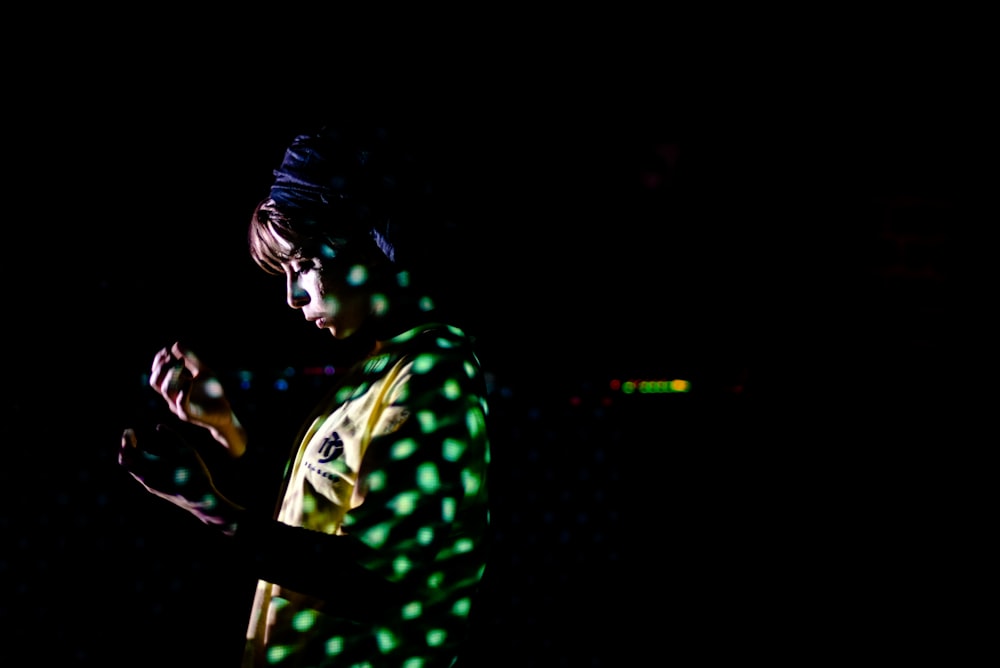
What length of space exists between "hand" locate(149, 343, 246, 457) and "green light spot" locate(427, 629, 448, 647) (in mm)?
488

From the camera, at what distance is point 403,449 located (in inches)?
35.9

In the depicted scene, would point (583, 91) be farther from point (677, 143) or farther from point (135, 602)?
point (135, 602)

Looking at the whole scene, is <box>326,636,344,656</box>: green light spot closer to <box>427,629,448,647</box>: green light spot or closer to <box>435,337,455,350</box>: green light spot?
<box>427,629,448,647</box>: green light spot

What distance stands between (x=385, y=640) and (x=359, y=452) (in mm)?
280

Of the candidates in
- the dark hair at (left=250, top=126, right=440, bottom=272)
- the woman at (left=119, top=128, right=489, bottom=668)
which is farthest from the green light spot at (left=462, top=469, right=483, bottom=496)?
the dark hair at (left=250, top=126, right=440, bottom=272)

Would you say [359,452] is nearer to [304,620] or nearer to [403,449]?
[403,449]

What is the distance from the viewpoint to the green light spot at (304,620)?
987 mm

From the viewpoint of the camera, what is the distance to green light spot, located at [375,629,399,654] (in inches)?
39.5

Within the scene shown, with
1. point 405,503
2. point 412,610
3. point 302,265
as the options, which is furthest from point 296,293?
point 412,610

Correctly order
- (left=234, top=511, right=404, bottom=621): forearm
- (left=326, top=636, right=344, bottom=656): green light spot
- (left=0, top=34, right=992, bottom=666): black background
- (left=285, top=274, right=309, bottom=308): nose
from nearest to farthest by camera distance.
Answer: (left=234, top=511, right=404, bottom=621): forearm → (left=326, top=636, right=344, bottom=656): green light spot → (left=285, top=274, right=309, bottom=308): nose → (left=0, top=34, right=992, bottom=666): black background

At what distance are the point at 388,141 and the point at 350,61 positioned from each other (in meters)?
1.72

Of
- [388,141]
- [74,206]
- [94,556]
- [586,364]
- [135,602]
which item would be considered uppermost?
[74,206]

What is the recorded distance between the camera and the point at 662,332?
10.1ft

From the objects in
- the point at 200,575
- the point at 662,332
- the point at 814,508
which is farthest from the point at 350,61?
the point at 814,508
